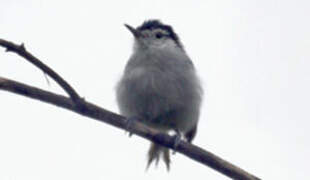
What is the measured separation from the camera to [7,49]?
3859mm

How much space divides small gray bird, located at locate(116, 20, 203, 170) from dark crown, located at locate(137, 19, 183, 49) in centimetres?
64

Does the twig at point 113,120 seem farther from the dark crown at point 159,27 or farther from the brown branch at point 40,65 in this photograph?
the dark crown at point 159,27

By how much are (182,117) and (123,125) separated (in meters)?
2.00

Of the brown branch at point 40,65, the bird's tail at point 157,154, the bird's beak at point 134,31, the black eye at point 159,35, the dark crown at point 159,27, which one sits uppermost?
the dark crown at point 159,27

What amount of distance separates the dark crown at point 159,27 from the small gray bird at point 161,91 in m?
0.64

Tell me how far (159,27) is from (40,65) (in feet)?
12.4

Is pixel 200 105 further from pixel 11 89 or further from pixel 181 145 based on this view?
pixel 11 89

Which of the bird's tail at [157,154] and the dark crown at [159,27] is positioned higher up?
the dark crown at [159,27]

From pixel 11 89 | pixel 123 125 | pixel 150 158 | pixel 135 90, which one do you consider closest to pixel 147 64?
pixel 135 90

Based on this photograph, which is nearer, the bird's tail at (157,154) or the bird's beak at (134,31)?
the bird's tail at (157,154)

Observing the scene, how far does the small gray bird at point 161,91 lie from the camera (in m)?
6.09

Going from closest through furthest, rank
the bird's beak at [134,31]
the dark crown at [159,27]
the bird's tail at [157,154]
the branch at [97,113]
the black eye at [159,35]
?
1. the branch at [97,113]
2. the bird's tail at [157,154]
3. the bird's beak at [134,31]
4. the black eye at [159,35]
5. the dark crown at [159,27]

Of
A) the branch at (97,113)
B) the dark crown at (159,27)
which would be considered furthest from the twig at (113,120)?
the dark crown at (159,27)

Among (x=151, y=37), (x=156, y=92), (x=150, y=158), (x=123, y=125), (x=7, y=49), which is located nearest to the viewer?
(x=7, y=49)
